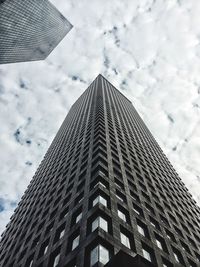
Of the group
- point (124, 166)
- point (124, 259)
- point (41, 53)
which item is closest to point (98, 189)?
point (124, 166)

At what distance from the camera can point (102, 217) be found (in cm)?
2823

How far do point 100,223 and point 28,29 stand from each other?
275 feet

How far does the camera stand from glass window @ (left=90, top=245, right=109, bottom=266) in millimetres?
22922

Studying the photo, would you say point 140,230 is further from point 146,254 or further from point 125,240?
point 125,240

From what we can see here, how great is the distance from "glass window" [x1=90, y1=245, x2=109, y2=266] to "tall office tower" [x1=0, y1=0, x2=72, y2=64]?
2605 inches

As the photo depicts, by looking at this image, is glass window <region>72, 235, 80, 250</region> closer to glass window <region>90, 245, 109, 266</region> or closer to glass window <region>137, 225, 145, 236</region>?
glass window <region>90, 245, 109, 266</region>

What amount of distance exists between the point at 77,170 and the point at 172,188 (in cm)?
2266

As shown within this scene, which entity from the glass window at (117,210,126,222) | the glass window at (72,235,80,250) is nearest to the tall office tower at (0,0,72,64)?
the glass window at (117,210,126,222)

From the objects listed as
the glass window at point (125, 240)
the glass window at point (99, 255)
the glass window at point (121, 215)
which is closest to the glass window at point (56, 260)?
the glass window at point (99, 255)

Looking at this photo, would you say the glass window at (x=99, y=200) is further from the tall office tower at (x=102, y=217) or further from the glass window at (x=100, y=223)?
the glass window at (x=100, y=223)

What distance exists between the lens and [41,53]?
114 metres

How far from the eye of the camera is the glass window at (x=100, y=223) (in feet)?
87.8

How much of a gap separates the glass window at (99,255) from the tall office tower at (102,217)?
0.08 m

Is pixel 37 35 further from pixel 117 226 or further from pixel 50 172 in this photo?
pixel 117 226
